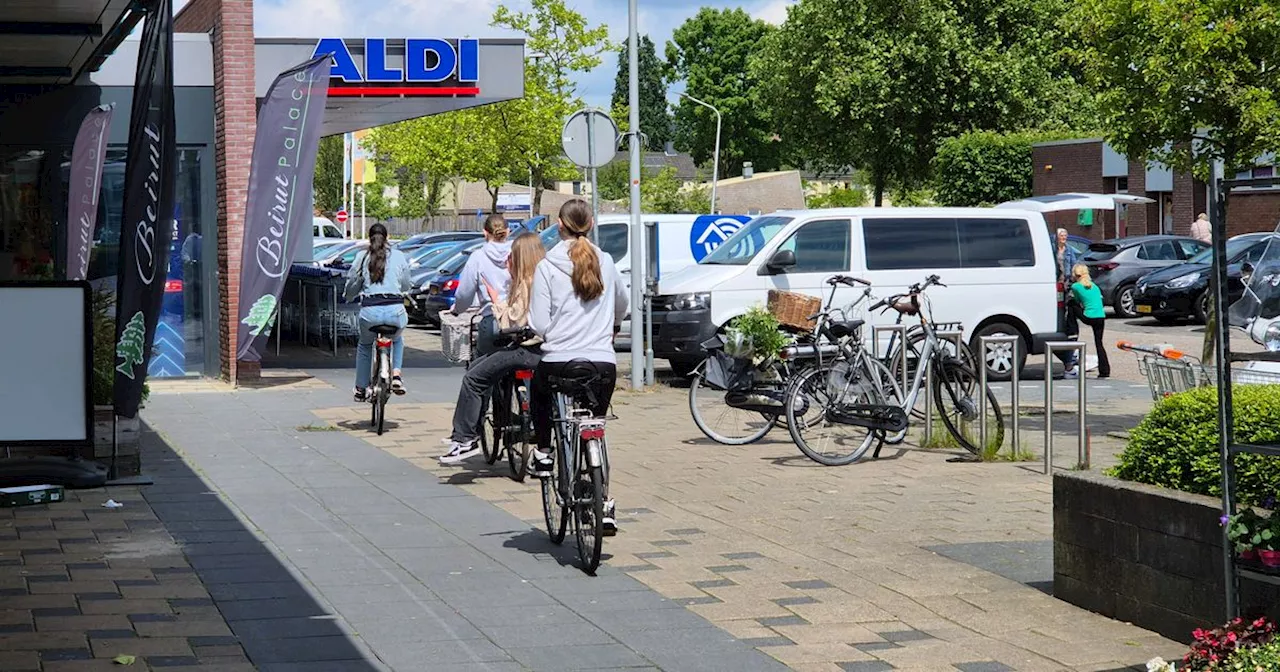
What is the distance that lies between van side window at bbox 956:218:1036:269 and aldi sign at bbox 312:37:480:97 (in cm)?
602

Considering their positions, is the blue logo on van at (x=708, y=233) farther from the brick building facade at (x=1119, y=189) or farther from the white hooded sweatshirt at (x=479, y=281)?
the brick building facade at (x=1119, y=189)

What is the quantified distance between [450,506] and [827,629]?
3.66 meters

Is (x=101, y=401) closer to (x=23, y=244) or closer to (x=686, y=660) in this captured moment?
(x=686, y=660)

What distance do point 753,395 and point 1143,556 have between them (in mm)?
5988

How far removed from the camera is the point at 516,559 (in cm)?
799

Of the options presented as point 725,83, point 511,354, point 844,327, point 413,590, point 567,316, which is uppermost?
point 725,83

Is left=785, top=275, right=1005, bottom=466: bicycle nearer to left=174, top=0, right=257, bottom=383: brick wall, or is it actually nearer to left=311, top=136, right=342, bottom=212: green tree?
left=174, top=0, right=257, bottom=383: brick wall

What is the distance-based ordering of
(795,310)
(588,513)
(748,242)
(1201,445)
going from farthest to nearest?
(748,242)
(795,310)
(588,513)
(1201,445)

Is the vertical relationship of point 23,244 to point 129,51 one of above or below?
below

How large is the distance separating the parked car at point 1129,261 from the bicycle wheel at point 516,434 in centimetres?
2116

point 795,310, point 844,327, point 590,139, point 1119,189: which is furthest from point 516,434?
point 1119,189

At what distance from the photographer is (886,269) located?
688 inches

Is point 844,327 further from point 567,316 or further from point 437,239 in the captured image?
point 437,239

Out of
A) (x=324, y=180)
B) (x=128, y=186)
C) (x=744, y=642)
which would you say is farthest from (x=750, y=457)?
(x=324, y=180)
